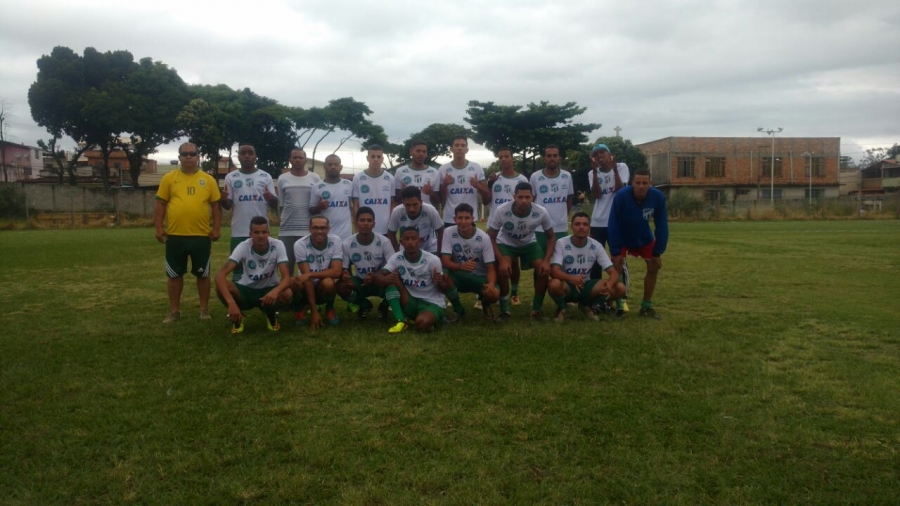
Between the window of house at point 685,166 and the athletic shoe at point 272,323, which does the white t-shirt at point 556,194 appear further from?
the window of house at point 685,166

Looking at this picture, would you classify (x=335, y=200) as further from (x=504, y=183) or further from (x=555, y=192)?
(x=555, y=192)

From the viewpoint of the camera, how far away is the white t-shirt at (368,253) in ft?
22.0

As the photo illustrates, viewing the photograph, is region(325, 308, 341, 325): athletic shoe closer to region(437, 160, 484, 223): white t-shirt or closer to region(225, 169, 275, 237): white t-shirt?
region(225, 169, 275, 237): white t-shirt

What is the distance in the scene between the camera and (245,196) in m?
7.17

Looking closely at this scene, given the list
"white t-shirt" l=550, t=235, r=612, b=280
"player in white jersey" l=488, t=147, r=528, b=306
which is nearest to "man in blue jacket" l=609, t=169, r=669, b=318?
"white t-shirt" l=550, t=235, r=612, b=280

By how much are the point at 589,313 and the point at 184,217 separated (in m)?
4.45

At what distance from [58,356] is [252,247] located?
6.32 ft

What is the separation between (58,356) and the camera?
5297 mm

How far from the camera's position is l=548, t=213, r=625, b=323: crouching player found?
6.63 m

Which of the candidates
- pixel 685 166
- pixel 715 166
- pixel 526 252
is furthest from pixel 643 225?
pixel 715 166

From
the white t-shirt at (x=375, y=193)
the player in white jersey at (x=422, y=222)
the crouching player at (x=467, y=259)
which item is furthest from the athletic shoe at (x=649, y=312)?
the white t-shirt at (x=375, y=193)

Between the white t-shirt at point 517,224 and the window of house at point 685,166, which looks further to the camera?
the window of house at point 685,166

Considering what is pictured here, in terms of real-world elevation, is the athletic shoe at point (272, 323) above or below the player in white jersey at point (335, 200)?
below

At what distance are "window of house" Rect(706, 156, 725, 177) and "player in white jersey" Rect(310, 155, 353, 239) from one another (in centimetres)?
5397
